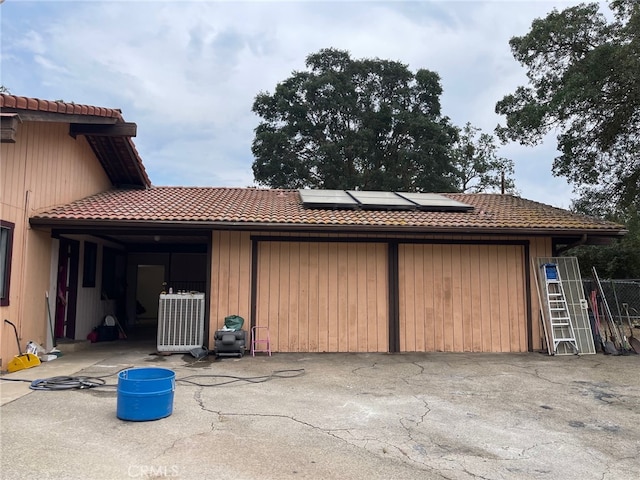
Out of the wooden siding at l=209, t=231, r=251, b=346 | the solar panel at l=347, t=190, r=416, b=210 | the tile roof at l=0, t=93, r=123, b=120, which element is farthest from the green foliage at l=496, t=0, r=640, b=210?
the tile roof at l=0, t=93, r=123, b=120

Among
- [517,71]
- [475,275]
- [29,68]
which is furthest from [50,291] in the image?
[517,71]

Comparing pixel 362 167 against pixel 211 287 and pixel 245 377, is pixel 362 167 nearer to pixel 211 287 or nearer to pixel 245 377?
pixel 211 287

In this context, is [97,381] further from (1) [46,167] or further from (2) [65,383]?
Answer: (1) [46,167]

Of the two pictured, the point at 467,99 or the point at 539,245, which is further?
the point at 467,99

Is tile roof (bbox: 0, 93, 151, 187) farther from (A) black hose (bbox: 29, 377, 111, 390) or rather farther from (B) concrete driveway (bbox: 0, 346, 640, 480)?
(B) concrete driveway (bbox: 0, 346, 640, 480)

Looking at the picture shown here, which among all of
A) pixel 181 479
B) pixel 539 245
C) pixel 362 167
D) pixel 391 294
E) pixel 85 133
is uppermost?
pixel 362 167

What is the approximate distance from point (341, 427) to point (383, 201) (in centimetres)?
653

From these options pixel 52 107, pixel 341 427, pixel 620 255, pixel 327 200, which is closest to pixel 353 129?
pixel 620 255

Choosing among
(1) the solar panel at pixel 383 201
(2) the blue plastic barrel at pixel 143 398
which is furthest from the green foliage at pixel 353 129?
(2) the blue plastic barrel at pixel 143 398

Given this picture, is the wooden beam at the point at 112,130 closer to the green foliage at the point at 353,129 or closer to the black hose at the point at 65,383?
the black hose at the point at 65,383

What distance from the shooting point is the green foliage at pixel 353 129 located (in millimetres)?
22656

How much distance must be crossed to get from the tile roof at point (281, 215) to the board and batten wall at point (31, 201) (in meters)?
0.35

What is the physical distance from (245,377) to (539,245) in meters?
6.42

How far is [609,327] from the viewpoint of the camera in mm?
9062
